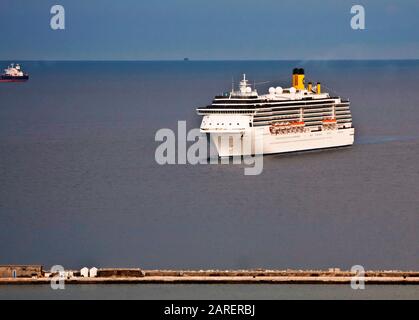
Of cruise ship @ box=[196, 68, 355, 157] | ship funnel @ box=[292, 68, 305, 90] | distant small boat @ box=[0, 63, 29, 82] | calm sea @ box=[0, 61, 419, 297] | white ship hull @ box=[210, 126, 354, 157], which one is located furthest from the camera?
distant small boat @ box=[0, 63, 29, 82]

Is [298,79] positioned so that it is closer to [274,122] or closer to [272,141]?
[274,122]

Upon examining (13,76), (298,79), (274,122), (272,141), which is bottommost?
(272,141)

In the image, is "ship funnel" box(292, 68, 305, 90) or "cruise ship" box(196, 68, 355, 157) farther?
"ship funnel" box(292, 68, 305, 90)

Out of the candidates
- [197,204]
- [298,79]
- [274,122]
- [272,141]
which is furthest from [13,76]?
[197,204]

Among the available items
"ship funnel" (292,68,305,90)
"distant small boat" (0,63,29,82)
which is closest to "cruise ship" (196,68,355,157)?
"ship funnel" (292,68,305,90)

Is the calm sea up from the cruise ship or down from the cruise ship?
down

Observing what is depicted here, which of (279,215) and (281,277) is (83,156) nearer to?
(279,215)

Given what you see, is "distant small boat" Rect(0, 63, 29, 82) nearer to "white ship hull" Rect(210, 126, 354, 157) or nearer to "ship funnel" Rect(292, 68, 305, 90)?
"ship funnel" Rect(292, 68, 305, 90)

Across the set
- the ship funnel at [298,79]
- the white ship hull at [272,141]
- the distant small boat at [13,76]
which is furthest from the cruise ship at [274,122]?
the distant small boat at [13,76]
